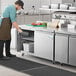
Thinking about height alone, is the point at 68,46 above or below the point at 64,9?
below

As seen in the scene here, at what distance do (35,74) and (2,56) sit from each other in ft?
4.47

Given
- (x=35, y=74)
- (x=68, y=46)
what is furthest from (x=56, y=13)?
(x=35, y=74)

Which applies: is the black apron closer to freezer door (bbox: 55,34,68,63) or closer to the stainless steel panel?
the stainless steel panel

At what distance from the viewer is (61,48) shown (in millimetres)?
4684

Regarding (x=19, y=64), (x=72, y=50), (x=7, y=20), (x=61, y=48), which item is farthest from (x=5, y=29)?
(x=72, y=50)

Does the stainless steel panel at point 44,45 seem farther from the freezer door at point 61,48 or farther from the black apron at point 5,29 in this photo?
the black apron at point 5,29

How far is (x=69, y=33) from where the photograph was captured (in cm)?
455

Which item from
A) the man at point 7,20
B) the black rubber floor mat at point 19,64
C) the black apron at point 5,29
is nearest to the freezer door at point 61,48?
the black rubber floor mat at point 19,64

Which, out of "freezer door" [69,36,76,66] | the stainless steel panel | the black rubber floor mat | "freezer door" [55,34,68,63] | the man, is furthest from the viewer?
the man

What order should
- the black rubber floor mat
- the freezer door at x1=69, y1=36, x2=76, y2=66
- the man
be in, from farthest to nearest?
the man → the black rubber floor mat → the freezer door at x1=69, y1=36, x2=76, y2=66

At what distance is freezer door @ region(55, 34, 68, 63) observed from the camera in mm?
4621

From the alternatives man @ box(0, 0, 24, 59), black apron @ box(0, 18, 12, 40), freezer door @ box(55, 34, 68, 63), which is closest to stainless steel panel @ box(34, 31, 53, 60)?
freezer door @ box(55, 34, 68, 63)

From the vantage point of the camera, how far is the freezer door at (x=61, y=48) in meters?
4.62

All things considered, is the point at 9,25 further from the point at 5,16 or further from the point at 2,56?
the point at 2,56
